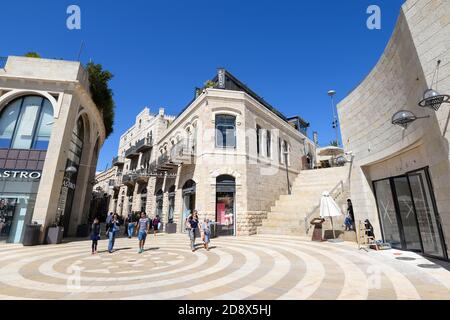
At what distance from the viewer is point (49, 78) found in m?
13.4

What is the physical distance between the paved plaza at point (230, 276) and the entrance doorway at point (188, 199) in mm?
9173

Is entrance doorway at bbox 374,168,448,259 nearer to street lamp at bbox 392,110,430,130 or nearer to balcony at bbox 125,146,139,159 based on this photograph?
street lamp at bbox 392,110,430,130

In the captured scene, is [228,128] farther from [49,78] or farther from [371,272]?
[371,272]

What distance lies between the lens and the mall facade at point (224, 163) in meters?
16.3

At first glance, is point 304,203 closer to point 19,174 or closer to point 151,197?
point 151,197

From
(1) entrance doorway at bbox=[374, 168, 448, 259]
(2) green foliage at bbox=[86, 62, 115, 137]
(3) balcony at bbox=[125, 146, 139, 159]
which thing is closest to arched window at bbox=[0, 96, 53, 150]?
(2) green foliage at bbox=[86, 62, 115, 137]

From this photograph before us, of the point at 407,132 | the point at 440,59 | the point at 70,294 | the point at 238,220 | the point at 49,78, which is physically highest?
the point at 49,78

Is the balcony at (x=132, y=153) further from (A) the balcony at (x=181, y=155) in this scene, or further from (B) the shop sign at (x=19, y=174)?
(B) the shop sign at (x=19, y=174)

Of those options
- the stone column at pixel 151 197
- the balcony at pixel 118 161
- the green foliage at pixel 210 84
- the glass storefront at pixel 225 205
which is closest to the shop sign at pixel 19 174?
the glass storefront at pixel 225 205

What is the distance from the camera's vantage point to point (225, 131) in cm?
1777

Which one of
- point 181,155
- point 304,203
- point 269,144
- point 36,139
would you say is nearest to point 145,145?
point 181,155
